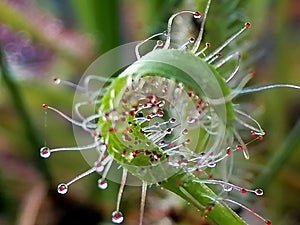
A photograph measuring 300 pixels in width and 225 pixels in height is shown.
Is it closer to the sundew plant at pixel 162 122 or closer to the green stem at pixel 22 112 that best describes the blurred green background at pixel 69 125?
the green stem at pixel 22 112

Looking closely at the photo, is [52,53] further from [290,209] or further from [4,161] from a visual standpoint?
[290,209]

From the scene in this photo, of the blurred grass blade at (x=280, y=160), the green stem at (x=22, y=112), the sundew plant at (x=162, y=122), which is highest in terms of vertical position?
the sundew plant at (x=162, y=122)

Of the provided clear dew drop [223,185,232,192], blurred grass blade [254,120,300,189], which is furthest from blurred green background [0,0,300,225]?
clear dew drop [223,185,232,192]

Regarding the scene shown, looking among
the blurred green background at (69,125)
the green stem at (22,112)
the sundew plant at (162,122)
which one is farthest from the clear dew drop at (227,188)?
the green stem at (22,112)

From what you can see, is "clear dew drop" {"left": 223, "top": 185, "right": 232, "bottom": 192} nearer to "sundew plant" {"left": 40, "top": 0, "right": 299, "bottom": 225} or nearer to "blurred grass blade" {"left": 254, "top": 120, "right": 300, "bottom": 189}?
"sundew plant" {"left": 40, "top": 0, "right": 299, "bottom": 225}

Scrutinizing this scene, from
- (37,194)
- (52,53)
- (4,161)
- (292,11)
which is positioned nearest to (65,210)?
(37,194)

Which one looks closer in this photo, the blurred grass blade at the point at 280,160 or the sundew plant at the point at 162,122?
the sundew plant at the point at 162,122

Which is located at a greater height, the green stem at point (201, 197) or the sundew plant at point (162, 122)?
the sundew plant at point (162, 122)
